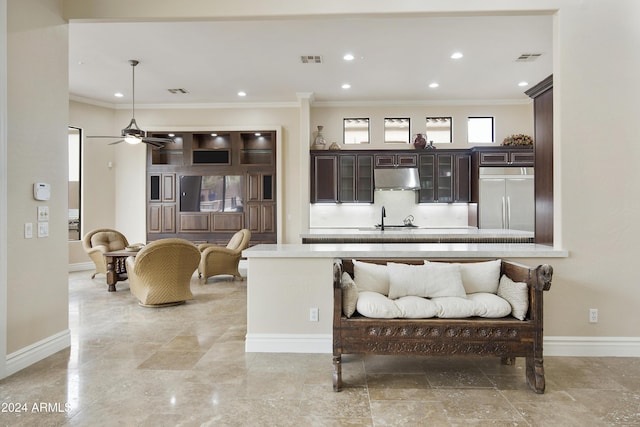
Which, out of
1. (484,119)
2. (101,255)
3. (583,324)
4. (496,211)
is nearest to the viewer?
(583,324)

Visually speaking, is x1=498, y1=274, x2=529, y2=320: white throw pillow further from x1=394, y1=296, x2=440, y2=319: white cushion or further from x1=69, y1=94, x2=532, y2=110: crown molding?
x1=69, y1=94, x2=532, y2=110: crown molding

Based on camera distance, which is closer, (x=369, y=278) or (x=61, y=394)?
(x=61, y=394)

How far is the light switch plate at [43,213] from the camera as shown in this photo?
9.85 feet

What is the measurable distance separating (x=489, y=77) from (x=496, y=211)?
7.84 ft

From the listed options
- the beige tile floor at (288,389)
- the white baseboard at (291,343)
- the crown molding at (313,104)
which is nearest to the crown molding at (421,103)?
the crown molding at (313,104)

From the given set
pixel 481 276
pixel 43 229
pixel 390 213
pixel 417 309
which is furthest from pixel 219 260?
pixel 481 276

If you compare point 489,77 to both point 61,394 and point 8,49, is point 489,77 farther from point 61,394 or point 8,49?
point 61,394

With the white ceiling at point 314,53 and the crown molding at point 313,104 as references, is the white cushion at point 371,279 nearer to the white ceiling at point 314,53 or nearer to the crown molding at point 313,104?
the white ceiling at point 314,53

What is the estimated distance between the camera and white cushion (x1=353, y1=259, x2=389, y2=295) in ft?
9.39

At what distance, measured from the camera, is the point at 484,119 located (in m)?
7.54

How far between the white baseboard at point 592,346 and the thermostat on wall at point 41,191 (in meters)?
4.30

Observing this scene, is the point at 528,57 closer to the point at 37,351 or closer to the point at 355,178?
the point at 355,178

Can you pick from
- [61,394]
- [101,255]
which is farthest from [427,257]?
[101,255]

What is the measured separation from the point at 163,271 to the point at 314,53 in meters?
3.51
